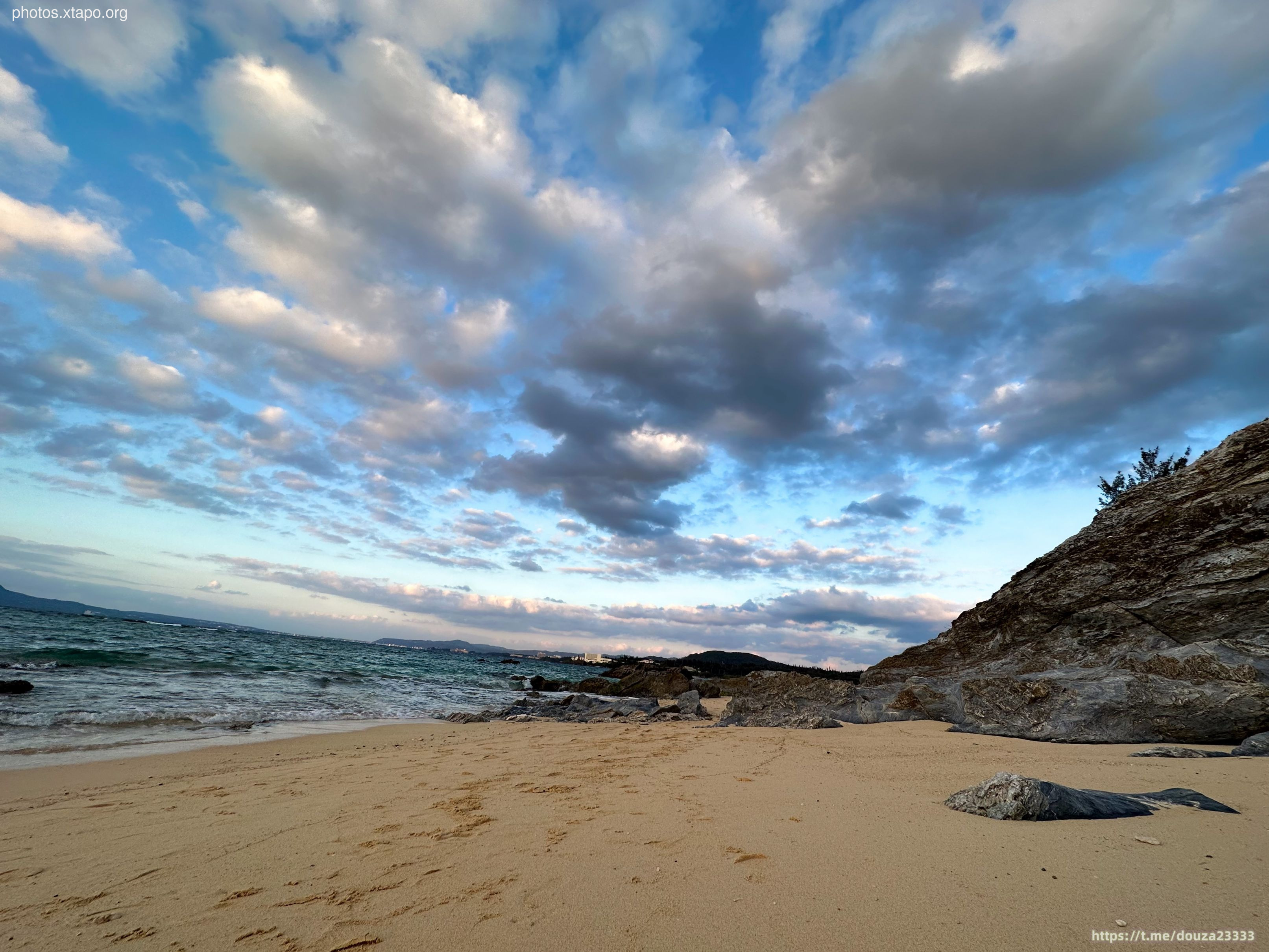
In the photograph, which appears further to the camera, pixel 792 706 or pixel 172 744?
pixel 792 706

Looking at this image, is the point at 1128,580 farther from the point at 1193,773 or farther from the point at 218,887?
the point at 218,887

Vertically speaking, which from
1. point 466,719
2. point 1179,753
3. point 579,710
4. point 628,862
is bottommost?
point 466,719

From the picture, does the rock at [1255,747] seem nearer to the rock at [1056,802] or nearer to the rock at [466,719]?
the rock at [1056,802]

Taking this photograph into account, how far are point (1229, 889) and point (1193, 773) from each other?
11.6ft

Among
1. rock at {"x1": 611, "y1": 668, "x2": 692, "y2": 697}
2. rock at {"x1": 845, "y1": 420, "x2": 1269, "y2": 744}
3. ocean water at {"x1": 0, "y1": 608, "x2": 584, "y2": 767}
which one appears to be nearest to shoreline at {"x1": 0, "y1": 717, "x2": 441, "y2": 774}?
ocean water at {"x1": 0, "y1": 608, "x2": 584, "y2": 767}

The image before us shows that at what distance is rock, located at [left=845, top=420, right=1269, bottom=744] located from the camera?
792 centimetres

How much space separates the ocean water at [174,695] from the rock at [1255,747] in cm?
1503

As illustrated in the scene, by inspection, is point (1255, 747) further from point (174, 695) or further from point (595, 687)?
point (595, 687)

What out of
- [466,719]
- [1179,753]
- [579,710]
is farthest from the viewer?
[579,710]

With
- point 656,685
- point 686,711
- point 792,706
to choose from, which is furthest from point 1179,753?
point 656,685

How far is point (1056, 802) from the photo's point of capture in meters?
4.18

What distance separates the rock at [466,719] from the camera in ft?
50.0

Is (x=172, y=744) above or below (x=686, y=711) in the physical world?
below

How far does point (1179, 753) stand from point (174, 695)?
20.5 metres
